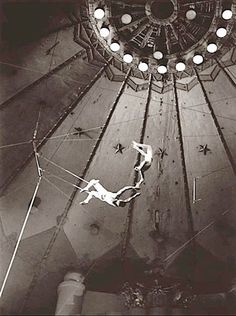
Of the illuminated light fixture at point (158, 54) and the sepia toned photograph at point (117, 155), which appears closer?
the sepia toned photograph at point (117, 155)

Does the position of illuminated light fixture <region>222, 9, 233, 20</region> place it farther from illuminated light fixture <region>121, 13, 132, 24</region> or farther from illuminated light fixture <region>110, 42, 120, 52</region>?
illuminated light fixture <region>110, 42, 120, 52</region>

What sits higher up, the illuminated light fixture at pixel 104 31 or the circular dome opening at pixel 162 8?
the circular dome opening at pixel 162 8

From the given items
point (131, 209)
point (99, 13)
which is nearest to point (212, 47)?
point (99, 13)

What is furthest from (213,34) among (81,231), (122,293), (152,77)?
(122,293)

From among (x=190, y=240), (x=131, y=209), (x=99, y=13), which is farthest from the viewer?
(x=190, y=240)

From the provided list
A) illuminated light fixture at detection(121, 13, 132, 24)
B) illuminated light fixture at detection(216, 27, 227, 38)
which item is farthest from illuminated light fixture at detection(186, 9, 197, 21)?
illuminated light fixture at detection(121, 13, 132, 24)

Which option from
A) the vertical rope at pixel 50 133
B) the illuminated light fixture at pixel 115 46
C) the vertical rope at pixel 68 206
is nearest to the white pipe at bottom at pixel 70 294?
the vertical rope at pixel 68 206

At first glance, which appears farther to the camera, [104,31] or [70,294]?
[70,294]

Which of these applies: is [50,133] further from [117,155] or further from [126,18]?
[126,18]

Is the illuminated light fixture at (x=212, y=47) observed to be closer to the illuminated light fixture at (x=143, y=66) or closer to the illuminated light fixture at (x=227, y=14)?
the illuminated light fixture at (x=227, y=14)
